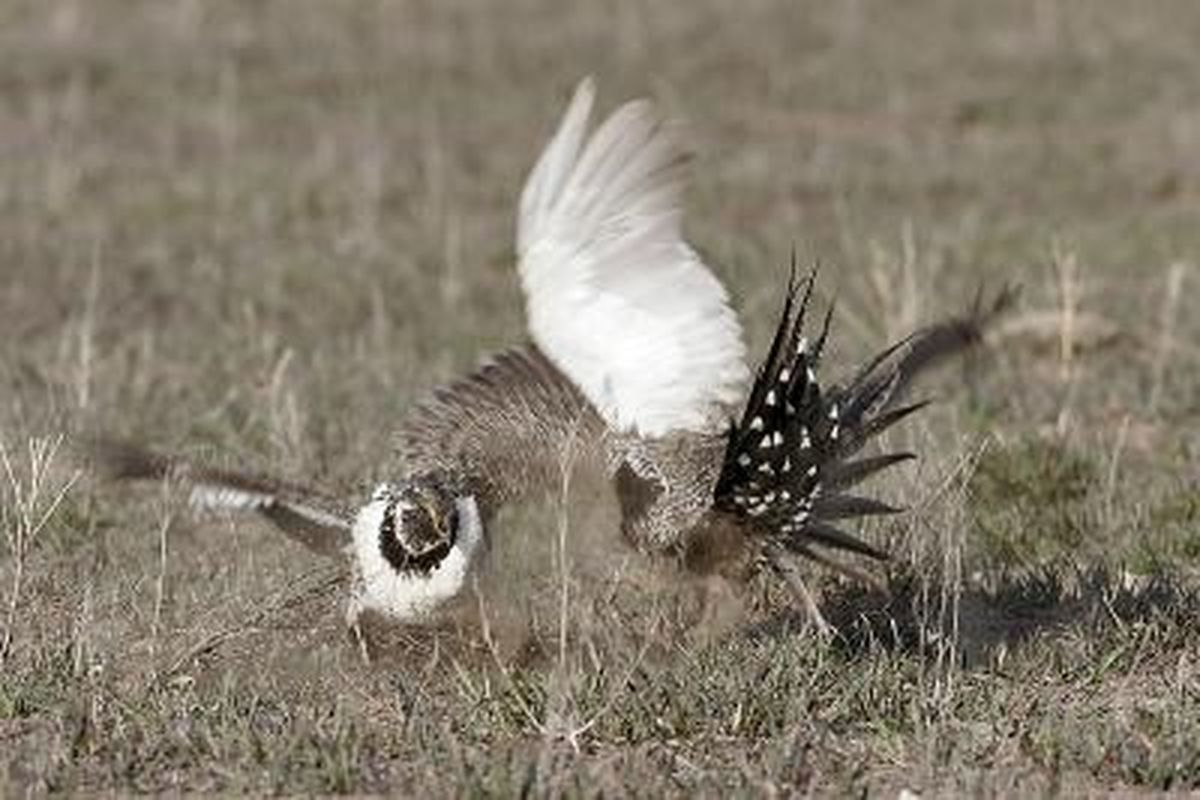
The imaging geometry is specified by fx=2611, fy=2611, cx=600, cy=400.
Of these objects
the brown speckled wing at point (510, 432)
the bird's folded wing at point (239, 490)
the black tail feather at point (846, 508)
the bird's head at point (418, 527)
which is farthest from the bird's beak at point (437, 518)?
the black tail feather at point (846, 508)

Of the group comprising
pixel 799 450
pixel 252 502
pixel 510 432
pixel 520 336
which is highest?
pixel 799 450

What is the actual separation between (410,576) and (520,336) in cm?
474

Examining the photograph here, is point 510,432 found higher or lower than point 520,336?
higher

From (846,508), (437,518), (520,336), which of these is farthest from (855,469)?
(520,336)

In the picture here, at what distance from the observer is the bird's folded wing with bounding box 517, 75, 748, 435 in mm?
5457

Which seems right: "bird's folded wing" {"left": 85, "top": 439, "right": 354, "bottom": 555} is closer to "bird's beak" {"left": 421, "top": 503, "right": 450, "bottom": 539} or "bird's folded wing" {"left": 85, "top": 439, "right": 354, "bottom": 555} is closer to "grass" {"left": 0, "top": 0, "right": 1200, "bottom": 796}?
"grass" {"left": 0, "top": 0, "right": 1200, "bottom": 796}

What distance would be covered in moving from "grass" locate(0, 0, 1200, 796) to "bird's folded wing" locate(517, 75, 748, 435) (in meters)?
0.27

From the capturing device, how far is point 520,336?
9.97 metres

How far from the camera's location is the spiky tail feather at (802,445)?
508 centimetres

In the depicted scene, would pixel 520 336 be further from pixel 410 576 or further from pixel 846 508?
pixel 410 576

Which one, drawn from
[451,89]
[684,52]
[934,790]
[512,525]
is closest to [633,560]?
[512,525]

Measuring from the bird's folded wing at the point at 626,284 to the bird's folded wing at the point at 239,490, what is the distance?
23.5 inches

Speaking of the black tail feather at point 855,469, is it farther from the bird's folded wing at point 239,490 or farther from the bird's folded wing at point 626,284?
the bird's folded wing at point 239,490

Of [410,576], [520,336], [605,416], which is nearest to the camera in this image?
[410,576]
